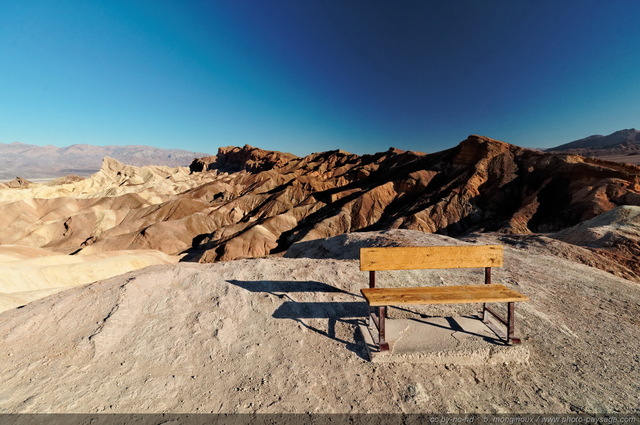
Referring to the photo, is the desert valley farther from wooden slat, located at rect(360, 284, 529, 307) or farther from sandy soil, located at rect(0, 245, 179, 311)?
wooden slat, located at rect(360, 284, 529, 307)

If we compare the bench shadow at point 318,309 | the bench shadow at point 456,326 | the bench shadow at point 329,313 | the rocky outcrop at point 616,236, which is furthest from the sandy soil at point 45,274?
the rocky outcrop at point 616,236

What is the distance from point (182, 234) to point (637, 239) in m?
42.7

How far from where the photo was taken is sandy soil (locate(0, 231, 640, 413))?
10.4ft

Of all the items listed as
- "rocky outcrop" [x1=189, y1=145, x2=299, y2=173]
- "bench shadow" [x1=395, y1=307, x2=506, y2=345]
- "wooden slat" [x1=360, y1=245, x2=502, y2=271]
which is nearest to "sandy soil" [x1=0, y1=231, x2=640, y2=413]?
"bench shadow" [x1=395, y1=307, x2=506, y2=345]

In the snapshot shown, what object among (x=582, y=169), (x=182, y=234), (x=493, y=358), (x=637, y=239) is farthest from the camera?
(x=182, y=234)

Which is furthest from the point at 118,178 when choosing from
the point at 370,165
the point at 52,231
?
the point at 370,165

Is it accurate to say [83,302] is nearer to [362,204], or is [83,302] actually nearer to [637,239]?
[637,239]

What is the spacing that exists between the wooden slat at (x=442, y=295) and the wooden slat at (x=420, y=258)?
435 millimetres

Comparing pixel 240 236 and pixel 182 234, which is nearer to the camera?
pixel 240 236

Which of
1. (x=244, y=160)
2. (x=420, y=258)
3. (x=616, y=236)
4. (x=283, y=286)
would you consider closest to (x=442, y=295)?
(x=420, y=258)

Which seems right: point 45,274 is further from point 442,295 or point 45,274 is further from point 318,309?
point 442,295

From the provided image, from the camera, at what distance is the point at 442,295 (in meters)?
4.12

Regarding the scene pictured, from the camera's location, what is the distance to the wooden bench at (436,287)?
398cm

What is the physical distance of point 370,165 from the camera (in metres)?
60.9
